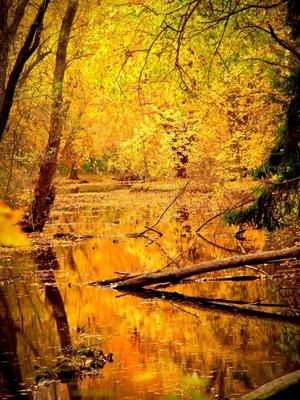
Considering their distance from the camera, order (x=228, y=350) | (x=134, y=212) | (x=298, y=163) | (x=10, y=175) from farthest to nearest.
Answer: (x=134, y=212), (x=10, y=175), (x=298, y=163), (x=228, y=350)

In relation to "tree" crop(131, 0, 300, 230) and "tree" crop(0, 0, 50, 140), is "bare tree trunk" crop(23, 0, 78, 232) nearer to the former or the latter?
"tree" crop(0, 0, 50, 140)

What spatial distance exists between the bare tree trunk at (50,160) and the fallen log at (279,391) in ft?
54.4

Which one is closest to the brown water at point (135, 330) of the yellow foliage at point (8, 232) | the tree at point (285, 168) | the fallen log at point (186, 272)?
the fallen log at point (186, 272)

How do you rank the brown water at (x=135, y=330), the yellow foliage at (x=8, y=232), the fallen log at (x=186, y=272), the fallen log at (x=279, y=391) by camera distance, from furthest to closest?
the fallen log at (x=186, y=272) → the brown water at (x=135, y=330) → the fallen log at (x=279, y=391) → the yellow foliage at (x=8, y=232)

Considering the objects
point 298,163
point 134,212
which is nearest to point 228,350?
point 298,163

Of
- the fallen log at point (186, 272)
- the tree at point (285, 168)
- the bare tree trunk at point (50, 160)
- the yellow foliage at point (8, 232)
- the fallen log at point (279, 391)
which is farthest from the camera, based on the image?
the bare tree trunk at point (50, 160)

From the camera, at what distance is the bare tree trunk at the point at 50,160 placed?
24.0 m

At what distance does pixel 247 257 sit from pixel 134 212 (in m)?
19.6

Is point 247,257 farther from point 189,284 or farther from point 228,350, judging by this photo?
point 228,350

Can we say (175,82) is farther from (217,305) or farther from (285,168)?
(217,305)

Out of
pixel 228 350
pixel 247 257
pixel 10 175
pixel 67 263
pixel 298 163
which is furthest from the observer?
pixel 10 175

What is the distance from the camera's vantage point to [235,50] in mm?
14656

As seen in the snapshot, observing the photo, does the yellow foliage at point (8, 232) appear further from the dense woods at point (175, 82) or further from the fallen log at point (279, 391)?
the dense woods at point (175, 82)

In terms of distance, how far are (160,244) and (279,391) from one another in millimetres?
14367
